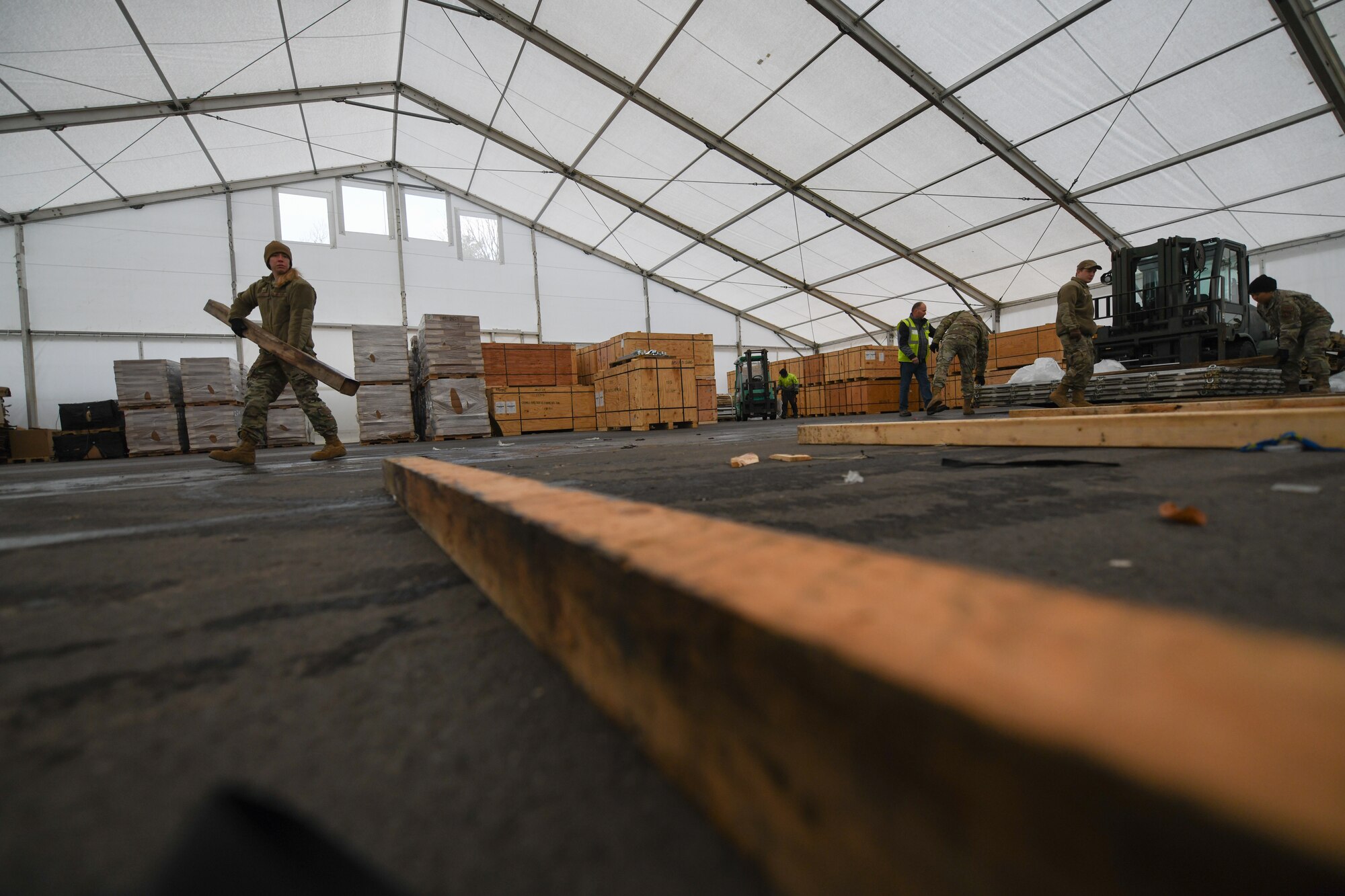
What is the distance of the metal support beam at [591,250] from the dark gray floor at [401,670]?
59.3ft

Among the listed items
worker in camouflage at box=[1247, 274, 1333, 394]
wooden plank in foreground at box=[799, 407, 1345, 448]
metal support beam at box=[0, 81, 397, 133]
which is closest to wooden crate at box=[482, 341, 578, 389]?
metal support beam at box=[0, 81, 397, 133]

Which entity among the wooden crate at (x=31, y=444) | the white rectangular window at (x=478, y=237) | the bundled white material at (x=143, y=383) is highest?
the white rectangular window at (x=478, y=237)

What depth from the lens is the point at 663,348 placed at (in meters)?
12.5

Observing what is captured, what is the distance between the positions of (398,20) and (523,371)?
24.4ft

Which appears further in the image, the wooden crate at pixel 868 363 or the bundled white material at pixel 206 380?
the wooden crate at pixel 868 363

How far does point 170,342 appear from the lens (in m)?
14.3

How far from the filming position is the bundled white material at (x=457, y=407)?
11.4 m

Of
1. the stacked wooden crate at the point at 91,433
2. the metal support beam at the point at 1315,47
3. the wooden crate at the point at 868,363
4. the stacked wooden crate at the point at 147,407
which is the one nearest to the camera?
the metal support beam at the point at 1315,47

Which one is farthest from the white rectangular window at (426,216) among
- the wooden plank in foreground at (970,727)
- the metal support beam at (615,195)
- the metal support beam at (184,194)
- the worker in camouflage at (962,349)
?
the wooden plank in foreground at (970,727)

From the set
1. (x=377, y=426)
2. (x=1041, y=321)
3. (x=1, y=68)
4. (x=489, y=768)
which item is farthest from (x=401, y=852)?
(x=1041, y=321)

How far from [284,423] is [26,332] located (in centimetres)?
602

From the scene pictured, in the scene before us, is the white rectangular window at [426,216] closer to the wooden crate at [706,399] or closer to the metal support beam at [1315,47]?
the wooden crate at [706,399]

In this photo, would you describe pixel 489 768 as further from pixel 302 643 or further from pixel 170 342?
pixel 170 342

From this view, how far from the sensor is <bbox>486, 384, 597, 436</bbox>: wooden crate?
43.8ft
